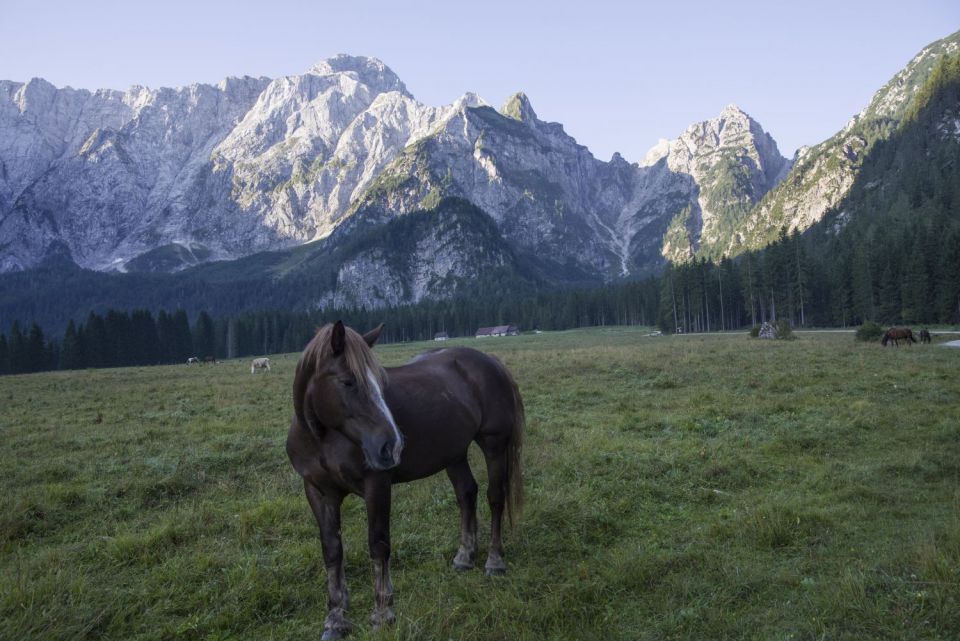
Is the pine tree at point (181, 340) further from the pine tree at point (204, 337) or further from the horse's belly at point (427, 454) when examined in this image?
the horse's belly at point (427, 454)

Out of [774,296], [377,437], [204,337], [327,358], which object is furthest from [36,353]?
[774,296]

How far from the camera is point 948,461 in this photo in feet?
32.0

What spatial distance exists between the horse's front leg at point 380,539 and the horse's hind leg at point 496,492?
1.68 metres

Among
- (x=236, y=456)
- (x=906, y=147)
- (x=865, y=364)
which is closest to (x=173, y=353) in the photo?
(x=236, y=456)

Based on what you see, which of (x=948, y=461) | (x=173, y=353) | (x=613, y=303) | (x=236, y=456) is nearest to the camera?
(x=948, y=461)

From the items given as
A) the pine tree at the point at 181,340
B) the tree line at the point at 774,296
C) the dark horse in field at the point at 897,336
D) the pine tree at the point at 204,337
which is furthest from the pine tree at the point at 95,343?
the dark horse in field at the point at 897,336

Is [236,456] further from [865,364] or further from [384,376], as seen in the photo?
[865,364]

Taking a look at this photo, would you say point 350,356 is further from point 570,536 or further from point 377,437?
point 570,536

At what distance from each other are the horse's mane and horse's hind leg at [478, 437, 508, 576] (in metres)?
2.46

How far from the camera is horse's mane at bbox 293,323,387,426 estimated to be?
5.03 metres

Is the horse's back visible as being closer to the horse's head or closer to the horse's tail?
the horse's tail

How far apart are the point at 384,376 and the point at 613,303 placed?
482ft

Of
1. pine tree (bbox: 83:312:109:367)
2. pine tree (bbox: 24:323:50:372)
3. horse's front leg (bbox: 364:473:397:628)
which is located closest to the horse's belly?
horse's front leg (bbox: 364:473:397:628)

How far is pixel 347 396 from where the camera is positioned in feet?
16.3
